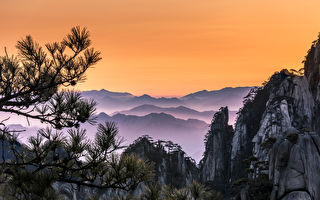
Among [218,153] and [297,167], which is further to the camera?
[218,153]

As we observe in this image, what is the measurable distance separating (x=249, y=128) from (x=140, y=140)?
21197 mm

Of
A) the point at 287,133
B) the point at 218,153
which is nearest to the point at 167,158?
the point at 218,153

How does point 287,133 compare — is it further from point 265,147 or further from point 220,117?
point 220,117

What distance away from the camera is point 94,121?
7.59 m

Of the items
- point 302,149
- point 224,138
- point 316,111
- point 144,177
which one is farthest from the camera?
point 224,138

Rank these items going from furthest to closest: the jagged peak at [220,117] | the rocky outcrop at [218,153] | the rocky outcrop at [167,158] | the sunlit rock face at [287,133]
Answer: the jagged peak at [220,117] < the rocky outcrop at [218,153] < the rocky outcrop at [167,158] < the sunlit rock face at [287,133]

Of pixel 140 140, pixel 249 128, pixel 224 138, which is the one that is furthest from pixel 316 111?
pixel 140 140

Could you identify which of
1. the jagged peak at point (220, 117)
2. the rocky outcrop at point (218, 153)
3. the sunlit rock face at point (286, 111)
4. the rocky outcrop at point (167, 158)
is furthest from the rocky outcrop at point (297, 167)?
the jagged peak at point (220, 117)

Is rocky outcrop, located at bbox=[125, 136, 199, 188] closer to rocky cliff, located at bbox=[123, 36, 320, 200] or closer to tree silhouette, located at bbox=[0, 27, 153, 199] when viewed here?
rocky cliff, located at bbox=[123, 36, 320, 200]

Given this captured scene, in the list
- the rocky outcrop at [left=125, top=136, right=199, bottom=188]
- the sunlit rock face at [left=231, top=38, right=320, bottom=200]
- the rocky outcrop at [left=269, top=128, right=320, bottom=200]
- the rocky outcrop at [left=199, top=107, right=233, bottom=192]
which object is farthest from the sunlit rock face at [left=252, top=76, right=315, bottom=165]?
the rocky outcrop at [left=269, top=128, right=320, bottom=200]

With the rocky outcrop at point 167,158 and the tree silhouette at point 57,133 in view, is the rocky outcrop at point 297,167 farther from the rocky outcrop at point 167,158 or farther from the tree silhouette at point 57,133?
the rocky outcrop at point 167,158

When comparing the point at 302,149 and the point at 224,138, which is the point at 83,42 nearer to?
the point at 302,149

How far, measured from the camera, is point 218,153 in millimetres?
70000

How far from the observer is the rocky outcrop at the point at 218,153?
67.5m
